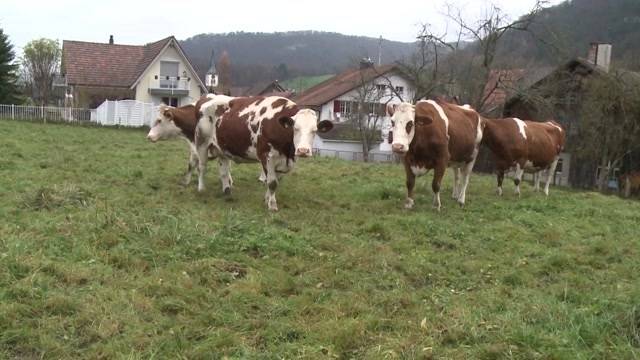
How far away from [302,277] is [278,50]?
110 metres

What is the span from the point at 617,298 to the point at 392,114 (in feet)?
17.4

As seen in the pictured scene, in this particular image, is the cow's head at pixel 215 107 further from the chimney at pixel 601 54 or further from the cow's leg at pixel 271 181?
the chimney at pixel 601 54

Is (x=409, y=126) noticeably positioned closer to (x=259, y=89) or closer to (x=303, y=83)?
(x=303, y=83)

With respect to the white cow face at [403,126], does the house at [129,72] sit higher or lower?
higher

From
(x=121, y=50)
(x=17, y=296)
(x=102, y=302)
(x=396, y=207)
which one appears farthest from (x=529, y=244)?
(x=121, y=50)

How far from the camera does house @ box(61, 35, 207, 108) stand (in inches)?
1873

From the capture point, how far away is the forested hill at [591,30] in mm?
44625

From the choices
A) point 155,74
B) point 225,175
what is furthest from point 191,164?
point 155,74

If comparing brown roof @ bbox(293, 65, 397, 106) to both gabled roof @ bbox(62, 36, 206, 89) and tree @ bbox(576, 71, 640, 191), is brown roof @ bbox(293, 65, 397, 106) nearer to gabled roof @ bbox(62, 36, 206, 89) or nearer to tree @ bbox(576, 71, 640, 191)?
gabled roof @ bbox(62, 36, 206, 89)

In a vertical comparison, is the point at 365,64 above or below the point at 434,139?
above

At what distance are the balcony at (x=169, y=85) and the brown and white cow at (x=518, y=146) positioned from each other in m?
41.9

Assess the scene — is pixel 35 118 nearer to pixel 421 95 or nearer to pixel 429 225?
pixel 421 95

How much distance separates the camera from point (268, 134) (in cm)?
980

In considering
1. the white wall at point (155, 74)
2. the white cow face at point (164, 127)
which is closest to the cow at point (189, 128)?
the white cow face at point (164, 127)
